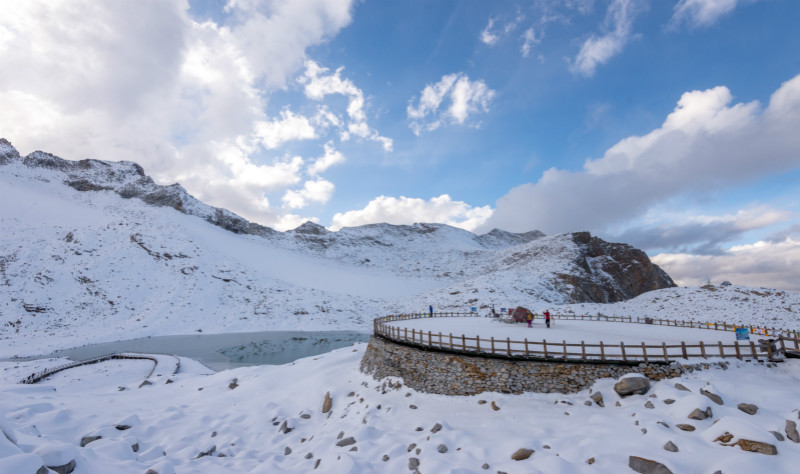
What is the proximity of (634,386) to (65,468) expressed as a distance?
19416 mm

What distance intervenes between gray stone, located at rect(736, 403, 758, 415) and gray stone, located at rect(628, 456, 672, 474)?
4727 mm

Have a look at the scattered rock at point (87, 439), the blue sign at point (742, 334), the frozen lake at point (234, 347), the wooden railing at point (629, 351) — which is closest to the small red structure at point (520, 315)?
the wooden railing at point (629, 351)

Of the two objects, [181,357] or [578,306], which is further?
[578,306]

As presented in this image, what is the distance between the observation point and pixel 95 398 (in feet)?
62.0

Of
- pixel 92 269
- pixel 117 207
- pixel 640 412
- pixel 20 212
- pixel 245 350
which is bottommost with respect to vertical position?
pixel 245 350

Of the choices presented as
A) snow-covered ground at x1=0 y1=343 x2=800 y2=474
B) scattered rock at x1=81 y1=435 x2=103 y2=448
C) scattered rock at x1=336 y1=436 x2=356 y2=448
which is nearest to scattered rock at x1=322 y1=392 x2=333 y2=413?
snow-covered ground at x1=0 y1=343 x2=800 y2=474

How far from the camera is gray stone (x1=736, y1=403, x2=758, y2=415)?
10.8 m

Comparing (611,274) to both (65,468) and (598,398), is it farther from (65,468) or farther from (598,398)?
(65,468)

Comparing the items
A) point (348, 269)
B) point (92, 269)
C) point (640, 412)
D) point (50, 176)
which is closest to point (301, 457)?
point (640, 412)

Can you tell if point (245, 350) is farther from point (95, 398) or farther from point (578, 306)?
point (578, 306)

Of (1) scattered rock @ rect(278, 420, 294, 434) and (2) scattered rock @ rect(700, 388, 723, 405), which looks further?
(1) scattered rock @ rect(278, 420, 294, 434)

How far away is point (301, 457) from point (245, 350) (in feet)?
97.1

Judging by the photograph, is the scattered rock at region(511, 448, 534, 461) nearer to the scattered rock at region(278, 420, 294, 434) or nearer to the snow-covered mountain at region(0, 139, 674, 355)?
the scattered rock at region(278, 420, 294, 434)

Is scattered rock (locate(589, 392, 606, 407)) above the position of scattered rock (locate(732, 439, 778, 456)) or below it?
below
